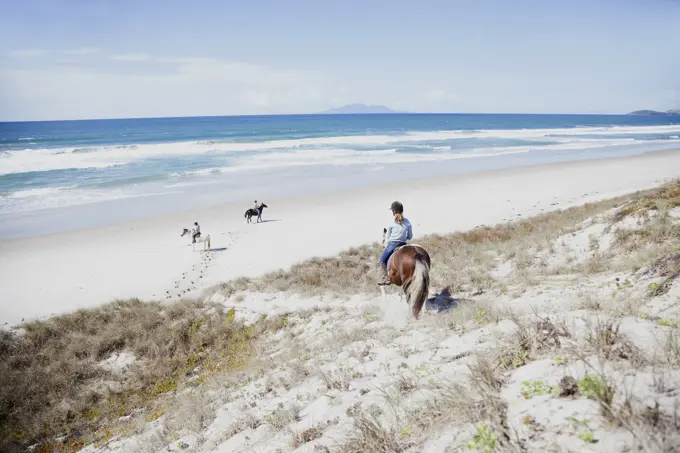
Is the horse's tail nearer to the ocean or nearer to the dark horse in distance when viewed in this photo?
the dark horse in distance

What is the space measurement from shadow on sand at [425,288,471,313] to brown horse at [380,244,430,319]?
0.57 m

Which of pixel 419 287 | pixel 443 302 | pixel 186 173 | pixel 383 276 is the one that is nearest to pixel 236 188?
pixel 186 173

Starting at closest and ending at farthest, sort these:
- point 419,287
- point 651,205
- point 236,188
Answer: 1. point 419,287
2. point 651,205
3. point 236,188

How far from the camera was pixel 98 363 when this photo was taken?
959 cm

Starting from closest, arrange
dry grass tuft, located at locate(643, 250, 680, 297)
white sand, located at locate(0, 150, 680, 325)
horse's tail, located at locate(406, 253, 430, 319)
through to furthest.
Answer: dry grass tuft, located at locate(643, 250, 680, 297) → horse's tail, located at locate(406, 253, 430, 319) → white sand, located at locate(0, 150, 680, 325)

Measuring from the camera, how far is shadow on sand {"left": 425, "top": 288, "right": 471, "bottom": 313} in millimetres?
8547

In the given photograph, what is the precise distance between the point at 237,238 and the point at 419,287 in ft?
46.4

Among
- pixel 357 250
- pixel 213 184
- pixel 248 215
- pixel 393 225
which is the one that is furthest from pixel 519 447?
pixel 213 184

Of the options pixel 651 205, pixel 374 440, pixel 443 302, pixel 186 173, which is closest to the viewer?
pixel 374 440

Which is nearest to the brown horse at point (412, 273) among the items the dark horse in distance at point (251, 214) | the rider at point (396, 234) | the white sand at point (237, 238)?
the rider at point (396, 234)

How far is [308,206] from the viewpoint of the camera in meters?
26.2

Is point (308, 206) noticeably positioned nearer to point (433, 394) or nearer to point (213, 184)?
point (213, 184)

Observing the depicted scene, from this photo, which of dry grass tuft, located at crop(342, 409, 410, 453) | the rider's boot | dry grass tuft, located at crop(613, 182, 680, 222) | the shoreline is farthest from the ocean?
dry grass tuft, located at crop(342, 409, 410, 453)

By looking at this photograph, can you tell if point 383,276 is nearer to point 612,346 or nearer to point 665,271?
point 665,271
